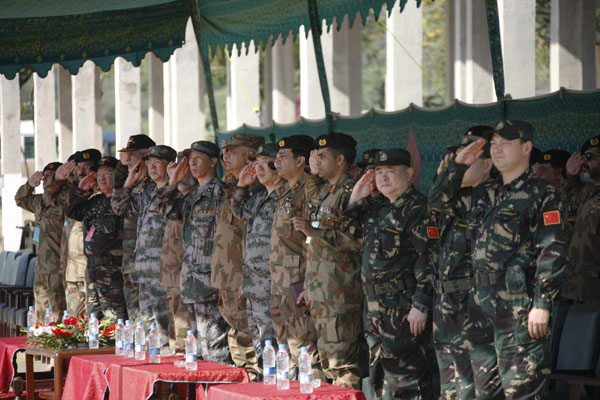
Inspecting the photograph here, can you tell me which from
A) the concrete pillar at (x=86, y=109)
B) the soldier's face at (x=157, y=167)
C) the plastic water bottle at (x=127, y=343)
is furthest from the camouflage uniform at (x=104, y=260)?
the concrete pillar at (x=86, y=109)

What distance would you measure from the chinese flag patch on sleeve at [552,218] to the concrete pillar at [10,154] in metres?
15.0

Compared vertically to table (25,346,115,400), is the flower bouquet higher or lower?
higher

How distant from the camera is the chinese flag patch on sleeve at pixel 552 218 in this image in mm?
5191

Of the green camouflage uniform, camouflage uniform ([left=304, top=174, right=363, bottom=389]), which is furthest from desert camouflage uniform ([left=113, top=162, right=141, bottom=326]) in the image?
the green camouflage uniform

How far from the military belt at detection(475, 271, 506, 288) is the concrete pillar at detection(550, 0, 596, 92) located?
624 centimetres

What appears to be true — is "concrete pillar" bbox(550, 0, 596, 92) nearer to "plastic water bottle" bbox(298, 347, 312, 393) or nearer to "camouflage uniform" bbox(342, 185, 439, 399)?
"camouflage uniform" bbox(342, 185, 439, 399)

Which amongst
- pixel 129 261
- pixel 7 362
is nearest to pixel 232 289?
pixel 129 261

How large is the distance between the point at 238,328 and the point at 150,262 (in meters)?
1.19

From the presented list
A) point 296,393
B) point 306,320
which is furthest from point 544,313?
point 306,320

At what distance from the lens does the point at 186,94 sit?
584 inches

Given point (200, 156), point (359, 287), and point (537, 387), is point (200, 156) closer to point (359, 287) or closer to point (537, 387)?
point (359, 287)

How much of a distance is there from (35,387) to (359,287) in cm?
322

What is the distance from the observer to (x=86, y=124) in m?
17.0

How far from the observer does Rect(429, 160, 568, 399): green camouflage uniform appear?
5.15 meters
